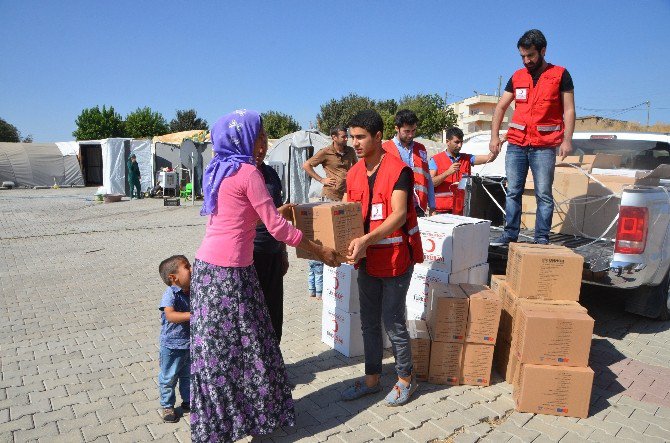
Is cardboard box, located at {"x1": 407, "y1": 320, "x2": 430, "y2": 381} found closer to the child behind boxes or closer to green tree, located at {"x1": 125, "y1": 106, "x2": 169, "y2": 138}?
the child behind boxes

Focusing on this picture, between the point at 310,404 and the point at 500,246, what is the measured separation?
8.88ft

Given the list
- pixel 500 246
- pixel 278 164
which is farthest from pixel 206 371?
pixel 278 164

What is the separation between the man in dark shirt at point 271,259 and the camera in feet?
11.0

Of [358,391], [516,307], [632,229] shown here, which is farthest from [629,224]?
[358,391]

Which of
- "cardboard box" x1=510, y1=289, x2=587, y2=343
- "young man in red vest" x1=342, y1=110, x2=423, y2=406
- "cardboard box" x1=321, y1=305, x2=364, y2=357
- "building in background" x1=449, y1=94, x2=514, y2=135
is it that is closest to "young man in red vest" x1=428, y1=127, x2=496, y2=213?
"cardboard box" x1=510, y1=289, x2=587, y2=343

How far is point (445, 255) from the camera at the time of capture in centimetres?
412

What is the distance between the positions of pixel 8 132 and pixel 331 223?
72901mm

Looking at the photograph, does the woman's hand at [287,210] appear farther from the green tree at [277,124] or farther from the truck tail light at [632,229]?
the green tree at [277,124]

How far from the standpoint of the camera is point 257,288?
286cm

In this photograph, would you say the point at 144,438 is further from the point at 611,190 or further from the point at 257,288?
the point at 611,190

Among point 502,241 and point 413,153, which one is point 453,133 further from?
point 502,241

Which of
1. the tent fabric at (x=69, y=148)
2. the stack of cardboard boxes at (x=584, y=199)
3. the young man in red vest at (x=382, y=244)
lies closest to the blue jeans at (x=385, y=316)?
the young man in red vest at (x=382, y=244)

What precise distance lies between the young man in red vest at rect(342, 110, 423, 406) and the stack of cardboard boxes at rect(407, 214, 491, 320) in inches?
32.5

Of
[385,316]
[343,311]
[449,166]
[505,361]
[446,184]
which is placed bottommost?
[505,361]
